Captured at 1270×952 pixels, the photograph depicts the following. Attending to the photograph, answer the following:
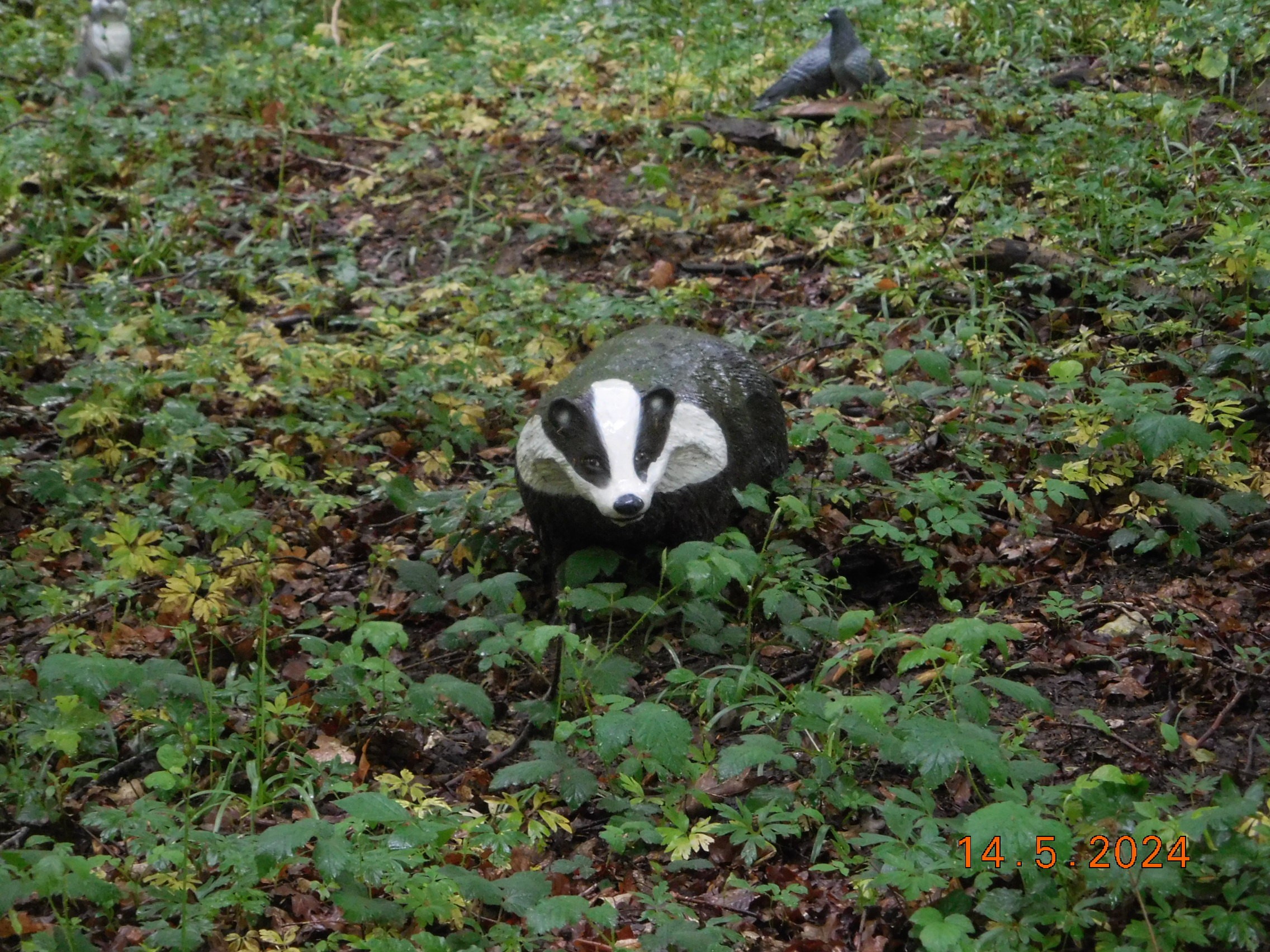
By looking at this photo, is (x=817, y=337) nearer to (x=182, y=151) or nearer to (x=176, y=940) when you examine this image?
(x=176, y=940)

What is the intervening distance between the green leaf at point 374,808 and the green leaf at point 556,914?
40 cm

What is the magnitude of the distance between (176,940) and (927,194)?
18.5ft

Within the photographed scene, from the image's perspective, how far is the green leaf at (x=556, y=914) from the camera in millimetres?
2682

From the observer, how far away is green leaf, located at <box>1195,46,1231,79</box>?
694cm

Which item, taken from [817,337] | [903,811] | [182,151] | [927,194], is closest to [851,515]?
[817,337]

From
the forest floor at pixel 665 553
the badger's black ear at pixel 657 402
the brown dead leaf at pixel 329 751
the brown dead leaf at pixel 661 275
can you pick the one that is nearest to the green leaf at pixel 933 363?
the forest floor at pixel 665 553

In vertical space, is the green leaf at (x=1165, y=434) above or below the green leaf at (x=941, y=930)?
above

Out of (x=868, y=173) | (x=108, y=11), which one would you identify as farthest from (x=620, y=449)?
(x=108, y=11)

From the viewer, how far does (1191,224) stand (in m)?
5.82

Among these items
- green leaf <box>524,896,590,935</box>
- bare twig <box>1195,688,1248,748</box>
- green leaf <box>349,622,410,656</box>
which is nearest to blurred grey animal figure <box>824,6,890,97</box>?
bare twig <box>1195,688,1248,748</box>

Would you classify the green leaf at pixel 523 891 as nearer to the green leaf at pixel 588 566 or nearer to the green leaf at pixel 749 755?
the green leaf at pixel 749 755

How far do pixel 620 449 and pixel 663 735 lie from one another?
4.05 ft

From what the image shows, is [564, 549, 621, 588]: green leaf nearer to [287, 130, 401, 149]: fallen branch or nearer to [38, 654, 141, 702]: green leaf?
[38, 654, 141, 702]: green leaf

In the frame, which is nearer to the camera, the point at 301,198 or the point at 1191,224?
the point at 1191,224
